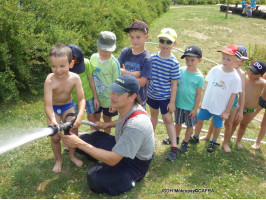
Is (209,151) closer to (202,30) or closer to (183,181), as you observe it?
(183,181)

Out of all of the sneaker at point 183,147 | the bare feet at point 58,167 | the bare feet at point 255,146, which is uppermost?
the bare feet at point 58,167

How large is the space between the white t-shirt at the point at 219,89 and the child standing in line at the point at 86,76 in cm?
212

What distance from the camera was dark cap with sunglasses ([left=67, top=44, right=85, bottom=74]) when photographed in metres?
3.98

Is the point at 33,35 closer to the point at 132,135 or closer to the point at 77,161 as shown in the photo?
the point at 77,161

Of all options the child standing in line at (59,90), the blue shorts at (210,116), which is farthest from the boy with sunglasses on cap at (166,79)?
the child standing in line at (59,90)

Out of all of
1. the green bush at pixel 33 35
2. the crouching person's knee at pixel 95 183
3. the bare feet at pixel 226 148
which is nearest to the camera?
the crouching person's knee at pixel 95 183

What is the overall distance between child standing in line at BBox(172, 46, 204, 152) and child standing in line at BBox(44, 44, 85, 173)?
1.86m

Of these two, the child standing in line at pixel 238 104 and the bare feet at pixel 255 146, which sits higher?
the child standing in line at pixel 238 104

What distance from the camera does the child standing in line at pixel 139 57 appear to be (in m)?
4.12

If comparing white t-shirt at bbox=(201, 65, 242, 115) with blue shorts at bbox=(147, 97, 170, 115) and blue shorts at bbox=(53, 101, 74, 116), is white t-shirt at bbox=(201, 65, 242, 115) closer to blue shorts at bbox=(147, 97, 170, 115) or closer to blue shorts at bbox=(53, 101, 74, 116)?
blue shorts at bbox=(147, 97, 170, 115)

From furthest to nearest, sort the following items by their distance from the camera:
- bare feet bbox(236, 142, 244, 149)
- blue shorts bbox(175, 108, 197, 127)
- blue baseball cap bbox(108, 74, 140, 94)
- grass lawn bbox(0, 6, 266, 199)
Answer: bare feet bbox(236, 142, 244, 149), blue shorts bbox(175, 108, 197, 127), grass lawn bbox(0, 6, 266, 199), blue baseball cap bbox(108, 74, 140, 94)

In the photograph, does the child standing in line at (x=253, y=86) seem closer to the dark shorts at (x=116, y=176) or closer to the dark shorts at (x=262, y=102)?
the dark shorts at (x=262, y=102)

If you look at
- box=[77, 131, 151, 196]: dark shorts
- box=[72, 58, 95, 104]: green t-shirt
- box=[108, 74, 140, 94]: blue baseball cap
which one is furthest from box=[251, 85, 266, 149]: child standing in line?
box=[72, 58, 95, 104]: green t-shirt

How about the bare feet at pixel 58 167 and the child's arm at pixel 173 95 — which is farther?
the child's arm at pixel 173 95
